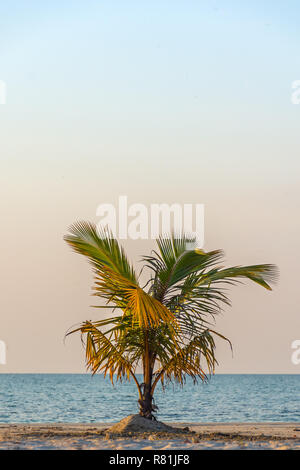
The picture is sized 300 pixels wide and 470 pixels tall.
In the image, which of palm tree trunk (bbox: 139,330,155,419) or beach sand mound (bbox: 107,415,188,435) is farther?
palm tree trunk (bbox: 139,330,155,419)

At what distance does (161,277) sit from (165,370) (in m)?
1.76

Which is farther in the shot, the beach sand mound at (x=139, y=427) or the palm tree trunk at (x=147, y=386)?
the palm tree trunk at (x=147, y=386)

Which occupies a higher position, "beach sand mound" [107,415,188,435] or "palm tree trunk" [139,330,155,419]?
"palm tree trunk" [139,330,155,419]

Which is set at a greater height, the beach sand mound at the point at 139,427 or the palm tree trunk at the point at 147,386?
the palm tree trunk at the point at 147,386

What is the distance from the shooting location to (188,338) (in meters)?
12.6

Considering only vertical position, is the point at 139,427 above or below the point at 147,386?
below

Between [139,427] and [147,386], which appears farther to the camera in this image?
[147,386]

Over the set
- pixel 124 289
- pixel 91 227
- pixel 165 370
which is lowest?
pixel 165 370
